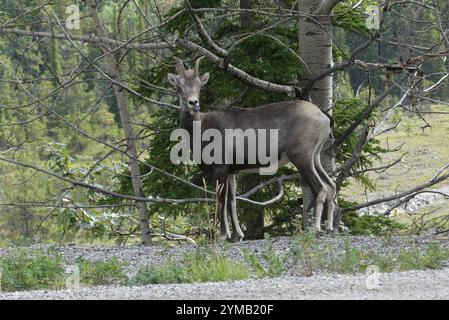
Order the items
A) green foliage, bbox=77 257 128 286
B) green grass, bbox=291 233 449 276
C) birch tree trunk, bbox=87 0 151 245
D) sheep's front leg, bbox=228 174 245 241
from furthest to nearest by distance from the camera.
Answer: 1. birch tree trunk, bbox=87 0 151 245
2. sheep's front leg, bbox=228 174 245 241
3. green foliage, bbox=77 257 128 286
4. green grass, bbox=291 233 449 276

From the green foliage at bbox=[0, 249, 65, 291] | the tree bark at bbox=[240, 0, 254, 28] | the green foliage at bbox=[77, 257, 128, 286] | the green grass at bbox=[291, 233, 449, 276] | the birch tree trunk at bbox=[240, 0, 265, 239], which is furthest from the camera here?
the tree bark at bbox=[240, 0, 254, 28]

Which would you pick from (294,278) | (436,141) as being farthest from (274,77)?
(436,141)

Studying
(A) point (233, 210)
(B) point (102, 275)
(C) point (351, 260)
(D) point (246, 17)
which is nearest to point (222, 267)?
(C) point (351, 260)

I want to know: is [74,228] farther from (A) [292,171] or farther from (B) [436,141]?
(B) [436,141]

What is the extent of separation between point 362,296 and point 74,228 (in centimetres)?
1064

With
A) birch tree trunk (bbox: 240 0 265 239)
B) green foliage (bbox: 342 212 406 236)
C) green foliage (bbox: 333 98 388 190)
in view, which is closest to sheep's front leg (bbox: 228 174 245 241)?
birch tree trunk (bbox: 240 0 265 239)

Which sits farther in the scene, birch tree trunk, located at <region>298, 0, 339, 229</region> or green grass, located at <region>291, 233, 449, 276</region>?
birch tree trunk, located at <region>298, 0, 339, 229</region>

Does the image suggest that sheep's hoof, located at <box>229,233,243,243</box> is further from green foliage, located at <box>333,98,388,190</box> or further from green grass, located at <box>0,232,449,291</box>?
green grass, located at <box>0,232,449,291</box>

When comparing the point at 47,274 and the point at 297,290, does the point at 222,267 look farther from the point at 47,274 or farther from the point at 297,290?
the point at 47,274

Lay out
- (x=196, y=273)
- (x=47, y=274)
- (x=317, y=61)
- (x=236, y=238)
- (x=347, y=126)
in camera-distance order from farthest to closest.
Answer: (x=347, y=126) → (x=317, y=61) → (x=236, y=238) → (x=47, y=274) → (x=196, y=273)

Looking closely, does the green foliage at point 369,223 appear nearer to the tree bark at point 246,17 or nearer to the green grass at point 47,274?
the tree bark at point 246,17

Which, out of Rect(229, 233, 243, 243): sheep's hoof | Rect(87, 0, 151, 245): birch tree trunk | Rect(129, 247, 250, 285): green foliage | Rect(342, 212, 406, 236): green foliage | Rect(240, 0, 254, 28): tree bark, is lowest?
Rect(129, 247, 250, 285): green foliage

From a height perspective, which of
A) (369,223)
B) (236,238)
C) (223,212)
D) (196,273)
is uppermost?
(223,212)
